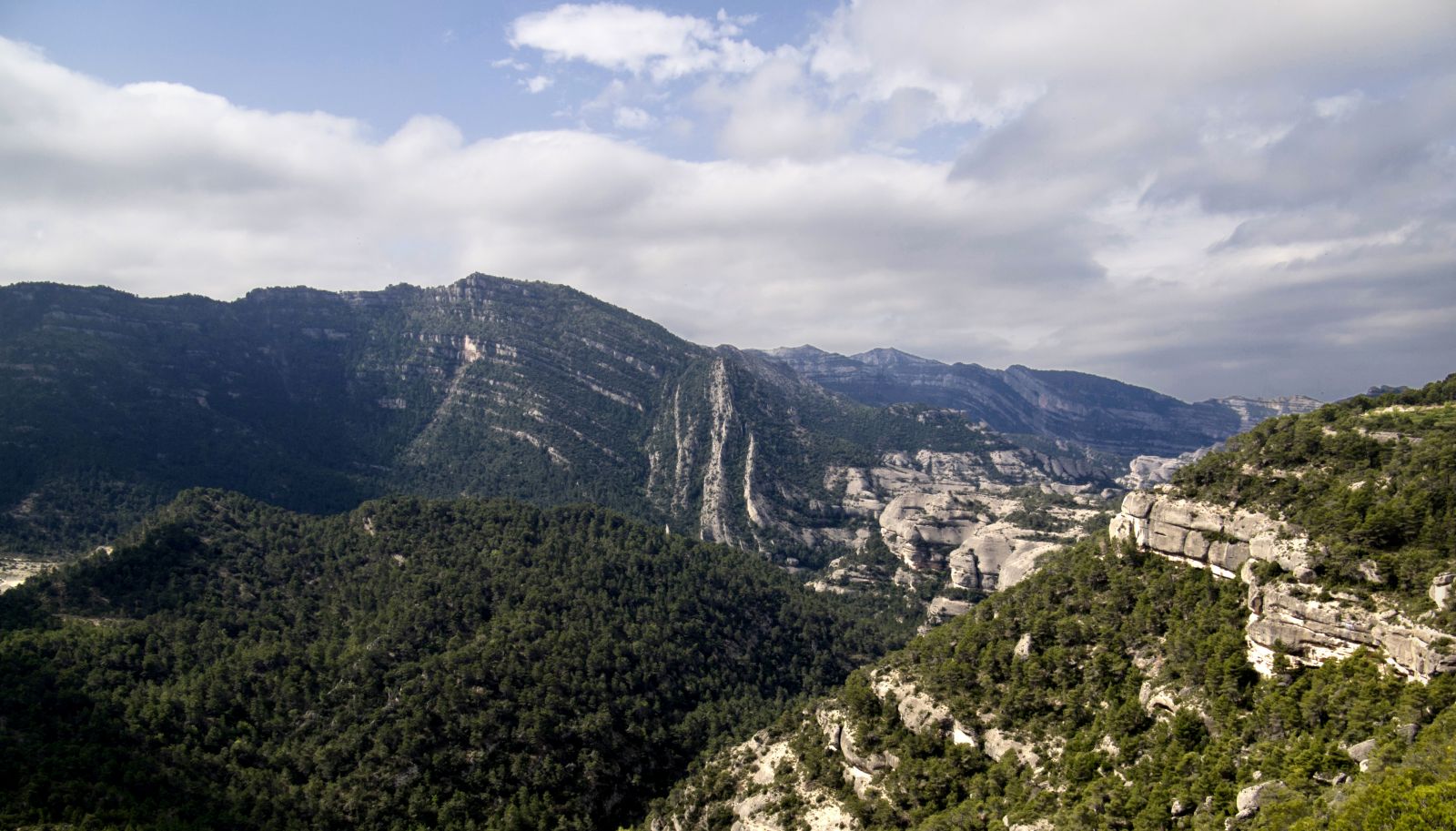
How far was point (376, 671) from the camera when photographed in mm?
116625

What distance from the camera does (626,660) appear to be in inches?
5177

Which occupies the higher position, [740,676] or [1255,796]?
[1255,796]

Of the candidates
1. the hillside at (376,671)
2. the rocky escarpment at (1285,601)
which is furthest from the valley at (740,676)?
the hillside at (376,671)

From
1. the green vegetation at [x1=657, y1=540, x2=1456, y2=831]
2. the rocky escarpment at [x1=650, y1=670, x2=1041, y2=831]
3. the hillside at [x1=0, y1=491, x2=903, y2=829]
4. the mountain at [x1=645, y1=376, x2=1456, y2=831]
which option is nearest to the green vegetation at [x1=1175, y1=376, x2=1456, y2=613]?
the mountain at [x1=645, y1=376, x2=1456, y2=831]

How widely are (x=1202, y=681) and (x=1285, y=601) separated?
31.6 ft

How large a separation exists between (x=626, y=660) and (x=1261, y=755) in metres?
98.2

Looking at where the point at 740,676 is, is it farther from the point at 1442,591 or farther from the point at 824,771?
the point at 1442,591

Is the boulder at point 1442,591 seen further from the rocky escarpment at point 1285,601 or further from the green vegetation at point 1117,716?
the green vegetation at point 1117,716

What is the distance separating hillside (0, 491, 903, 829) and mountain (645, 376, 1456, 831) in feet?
79.5

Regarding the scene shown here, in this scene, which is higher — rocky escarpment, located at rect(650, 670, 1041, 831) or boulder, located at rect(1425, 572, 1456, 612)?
boulder, located at rect(1425, 572, 1456, 612)

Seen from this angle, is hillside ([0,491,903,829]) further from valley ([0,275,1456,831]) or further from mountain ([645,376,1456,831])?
mountain ([645,376,1456,831])

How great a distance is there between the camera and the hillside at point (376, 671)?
92.9 meters

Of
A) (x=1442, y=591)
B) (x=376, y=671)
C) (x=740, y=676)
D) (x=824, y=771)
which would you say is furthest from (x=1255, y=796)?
(x=376, y=671)

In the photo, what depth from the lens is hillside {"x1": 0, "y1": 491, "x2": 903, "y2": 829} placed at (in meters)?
92.9
